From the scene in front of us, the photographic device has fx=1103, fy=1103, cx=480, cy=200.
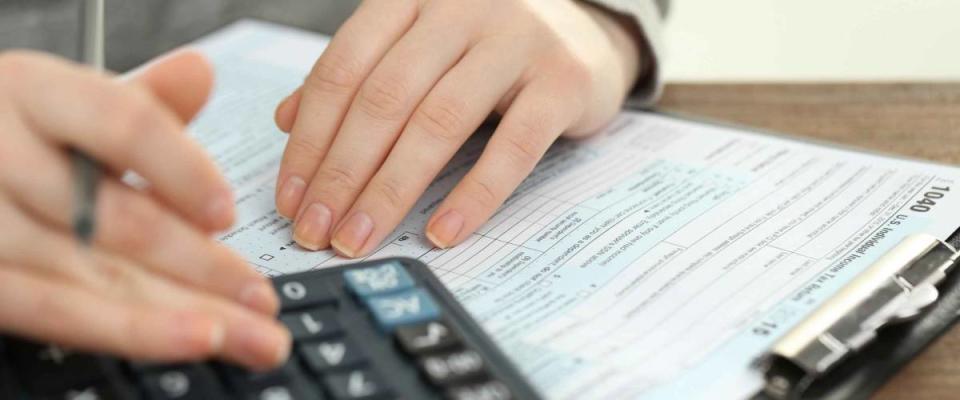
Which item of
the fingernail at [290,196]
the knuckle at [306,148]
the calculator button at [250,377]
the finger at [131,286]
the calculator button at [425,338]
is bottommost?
the fingernail at [290,196]

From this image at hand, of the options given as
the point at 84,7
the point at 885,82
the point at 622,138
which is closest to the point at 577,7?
the point at 622,138

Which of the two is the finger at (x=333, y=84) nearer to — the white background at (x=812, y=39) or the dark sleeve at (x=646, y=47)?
the dark sleeve at (x=646, y=47)

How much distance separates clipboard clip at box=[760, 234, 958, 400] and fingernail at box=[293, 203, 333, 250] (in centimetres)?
20

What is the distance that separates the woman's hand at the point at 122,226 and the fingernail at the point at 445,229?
14 cm

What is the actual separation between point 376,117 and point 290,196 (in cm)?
5

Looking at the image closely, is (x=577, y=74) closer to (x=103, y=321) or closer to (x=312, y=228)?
(x=312, y=228)

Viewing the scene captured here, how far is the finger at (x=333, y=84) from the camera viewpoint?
0.51m

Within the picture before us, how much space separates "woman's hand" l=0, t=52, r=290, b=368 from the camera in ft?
1.01

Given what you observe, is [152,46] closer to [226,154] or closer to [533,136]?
[226,154]

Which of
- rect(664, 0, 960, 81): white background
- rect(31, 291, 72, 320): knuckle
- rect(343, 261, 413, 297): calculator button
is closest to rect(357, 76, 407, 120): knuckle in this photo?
rect(343, 261, 413, 297): calculator button

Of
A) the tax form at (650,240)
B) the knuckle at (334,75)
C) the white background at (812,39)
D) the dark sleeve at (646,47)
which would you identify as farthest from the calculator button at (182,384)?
the white background at (812,39)

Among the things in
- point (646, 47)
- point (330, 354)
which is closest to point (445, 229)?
point (330, 354)

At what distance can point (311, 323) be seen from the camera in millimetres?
382

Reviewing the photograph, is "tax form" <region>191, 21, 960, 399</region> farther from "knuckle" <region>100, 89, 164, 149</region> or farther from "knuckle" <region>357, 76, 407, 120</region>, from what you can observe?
"knuckle" <region>100, 89, 164, 149</region>
